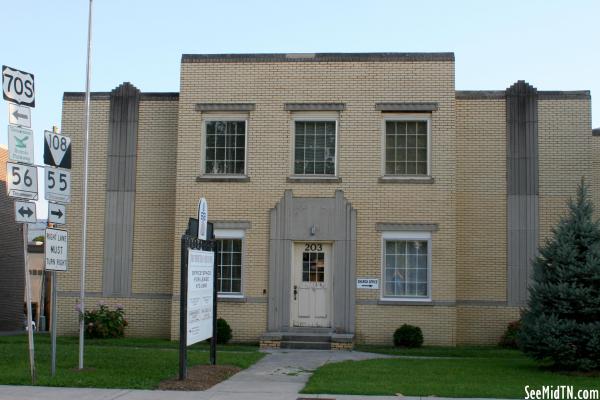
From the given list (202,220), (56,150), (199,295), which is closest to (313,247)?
(202,220)

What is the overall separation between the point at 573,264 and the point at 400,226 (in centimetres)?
Result: 638

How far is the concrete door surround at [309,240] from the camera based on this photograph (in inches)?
814

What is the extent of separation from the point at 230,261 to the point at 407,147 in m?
5.72

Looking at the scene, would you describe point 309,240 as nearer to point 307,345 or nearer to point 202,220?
point 307,345

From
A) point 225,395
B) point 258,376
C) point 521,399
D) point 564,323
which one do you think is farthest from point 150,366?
point 564,323

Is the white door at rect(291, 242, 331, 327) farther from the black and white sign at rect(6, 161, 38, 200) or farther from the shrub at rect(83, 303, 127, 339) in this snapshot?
the black and white sign at rect(6, 161, 38, 200)

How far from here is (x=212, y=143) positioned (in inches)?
853

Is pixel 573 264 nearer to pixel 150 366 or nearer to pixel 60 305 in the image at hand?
pixel 150 366

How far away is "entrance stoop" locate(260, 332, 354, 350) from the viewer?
19.8m

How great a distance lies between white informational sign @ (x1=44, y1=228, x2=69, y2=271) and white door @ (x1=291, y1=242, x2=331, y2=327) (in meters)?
8.50

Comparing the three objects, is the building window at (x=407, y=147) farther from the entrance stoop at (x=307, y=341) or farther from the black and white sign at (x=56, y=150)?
the black and white sign at (x=56, y=150)

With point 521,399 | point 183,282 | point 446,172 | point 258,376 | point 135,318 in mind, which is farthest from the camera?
point 135,318

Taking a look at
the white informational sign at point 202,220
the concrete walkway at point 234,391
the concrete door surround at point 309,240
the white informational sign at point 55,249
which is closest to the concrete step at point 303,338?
the concrete door surround at point 309,240

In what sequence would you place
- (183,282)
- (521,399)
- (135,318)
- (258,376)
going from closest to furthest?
(521,399) < (183,282) < (258,376) < (135,318)
